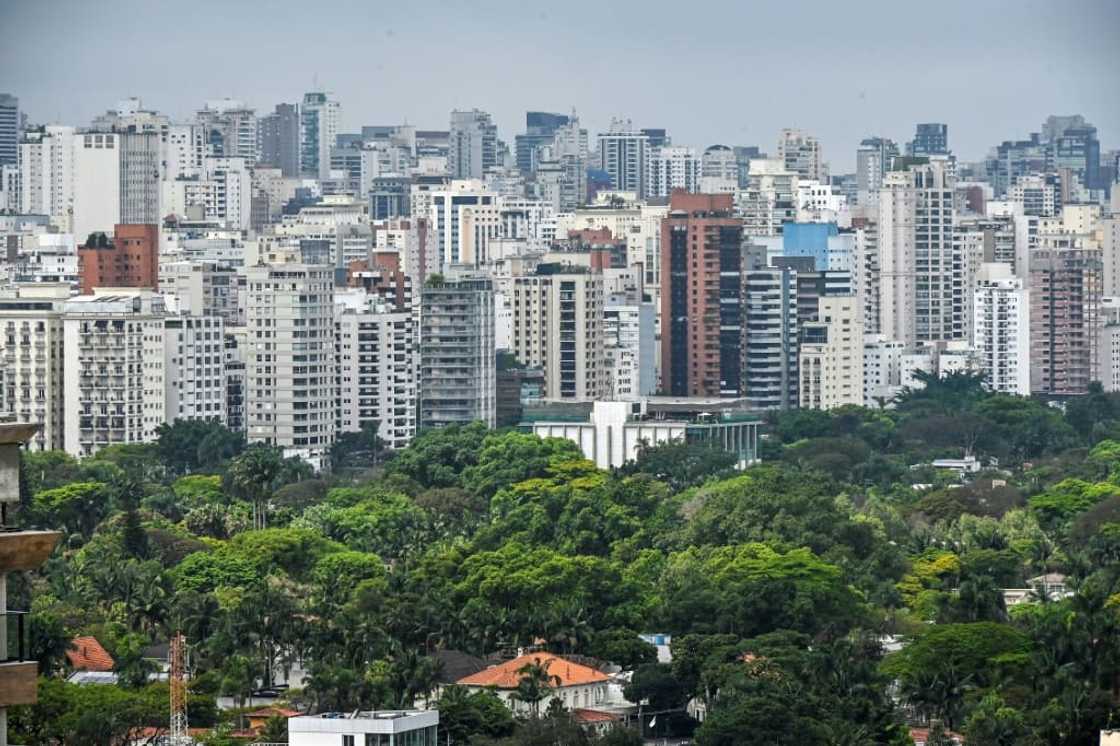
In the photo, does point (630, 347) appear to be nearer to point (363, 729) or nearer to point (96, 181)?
point (96, 181)

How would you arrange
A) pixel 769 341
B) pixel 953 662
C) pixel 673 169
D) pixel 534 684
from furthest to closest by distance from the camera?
pixel 673 169
pixel 769 341
pixel 953 662
pixel 534 684

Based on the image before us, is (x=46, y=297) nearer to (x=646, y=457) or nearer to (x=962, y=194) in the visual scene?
(x=646, y=457)

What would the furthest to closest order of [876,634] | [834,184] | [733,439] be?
[834,184]
[733,439]
[876,634]

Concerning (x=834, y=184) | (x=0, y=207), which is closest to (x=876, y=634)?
(x=0, y=207)

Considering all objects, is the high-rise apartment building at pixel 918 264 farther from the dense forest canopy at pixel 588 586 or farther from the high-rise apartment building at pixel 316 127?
the high-rise apartment building at pixel 316 127

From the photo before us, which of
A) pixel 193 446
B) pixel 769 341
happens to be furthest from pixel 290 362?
pixel 769 341

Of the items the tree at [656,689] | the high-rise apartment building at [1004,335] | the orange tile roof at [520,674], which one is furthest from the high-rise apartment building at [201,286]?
the tree at [656,689]

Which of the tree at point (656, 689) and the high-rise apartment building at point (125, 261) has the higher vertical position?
the high-rise apartment building at point (125, 261)
